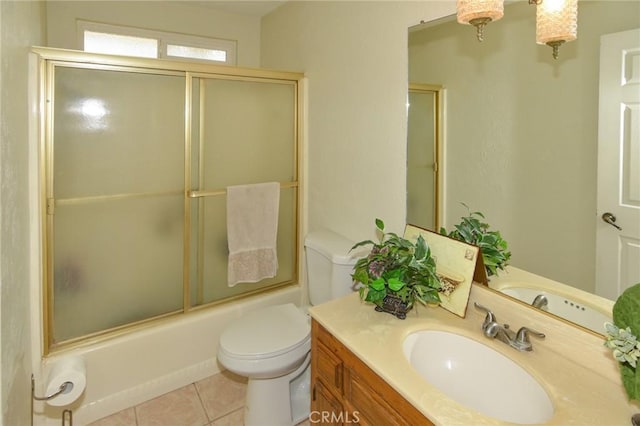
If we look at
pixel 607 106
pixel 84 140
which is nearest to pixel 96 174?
pixel 84 140

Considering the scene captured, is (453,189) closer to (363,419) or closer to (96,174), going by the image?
(363,419)

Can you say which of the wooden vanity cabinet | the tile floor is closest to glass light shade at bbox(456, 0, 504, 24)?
the wooden vanity cabinet

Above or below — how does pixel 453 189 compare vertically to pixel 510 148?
below

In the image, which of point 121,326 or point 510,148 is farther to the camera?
point 121,326

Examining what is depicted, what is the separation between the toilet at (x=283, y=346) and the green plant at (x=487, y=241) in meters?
0.65

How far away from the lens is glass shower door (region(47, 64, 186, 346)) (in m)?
1.75

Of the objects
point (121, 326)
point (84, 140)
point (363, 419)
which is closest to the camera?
point (363, 419)

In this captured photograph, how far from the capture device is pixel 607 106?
938mm

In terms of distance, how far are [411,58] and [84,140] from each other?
1.62m

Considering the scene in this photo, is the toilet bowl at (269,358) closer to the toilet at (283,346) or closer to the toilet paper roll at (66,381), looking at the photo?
the toilet at (283,346)

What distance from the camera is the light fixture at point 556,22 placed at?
997 millimetres

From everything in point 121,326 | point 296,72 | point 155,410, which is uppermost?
point 296,72

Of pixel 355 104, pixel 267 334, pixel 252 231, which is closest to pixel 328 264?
pixel 267 334

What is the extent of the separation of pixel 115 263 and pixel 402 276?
1.57m
